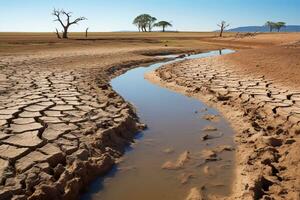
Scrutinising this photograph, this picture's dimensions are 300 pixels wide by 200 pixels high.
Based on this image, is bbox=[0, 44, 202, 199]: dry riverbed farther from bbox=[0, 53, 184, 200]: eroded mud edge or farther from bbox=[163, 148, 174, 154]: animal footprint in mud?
bbox=[163, 148, 174, 154]: animal footprint in mud

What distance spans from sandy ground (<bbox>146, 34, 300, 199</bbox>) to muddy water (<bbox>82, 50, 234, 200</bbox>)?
0.20 metres

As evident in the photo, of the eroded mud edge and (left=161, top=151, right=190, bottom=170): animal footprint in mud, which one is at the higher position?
the eroded mud edge

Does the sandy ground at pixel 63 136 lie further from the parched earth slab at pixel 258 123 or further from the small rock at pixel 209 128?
the small rock at pixel 209 128

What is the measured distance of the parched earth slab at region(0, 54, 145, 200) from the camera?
3059mm

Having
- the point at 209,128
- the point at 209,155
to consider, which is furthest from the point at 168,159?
the point at 209,128

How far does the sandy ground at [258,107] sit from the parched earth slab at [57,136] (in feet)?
4.66

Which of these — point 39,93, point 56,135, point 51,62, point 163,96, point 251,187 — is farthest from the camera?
point 51,62

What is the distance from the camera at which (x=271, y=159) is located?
3771mm

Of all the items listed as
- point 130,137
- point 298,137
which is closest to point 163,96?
point 130,137

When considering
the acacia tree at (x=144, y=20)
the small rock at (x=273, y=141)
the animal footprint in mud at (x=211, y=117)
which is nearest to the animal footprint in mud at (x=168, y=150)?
the small rock at (x=273, y=141)

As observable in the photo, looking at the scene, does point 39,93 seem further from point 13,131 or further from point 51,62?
point 51,62

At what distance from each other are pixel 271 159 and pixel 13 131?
2886 mm

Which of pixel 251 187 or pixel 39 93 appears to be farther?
pixel 39 93

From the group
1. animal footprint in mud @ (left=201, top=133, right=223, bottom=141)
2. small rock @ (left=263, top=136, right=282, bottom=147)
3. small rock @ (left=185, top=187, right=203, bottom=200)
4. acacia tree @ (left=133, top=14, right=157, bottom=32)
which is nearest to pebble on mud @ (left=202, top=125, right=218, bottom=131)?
animal footprint in mud @ (left=201, top=133, right=223, bottom=141)
